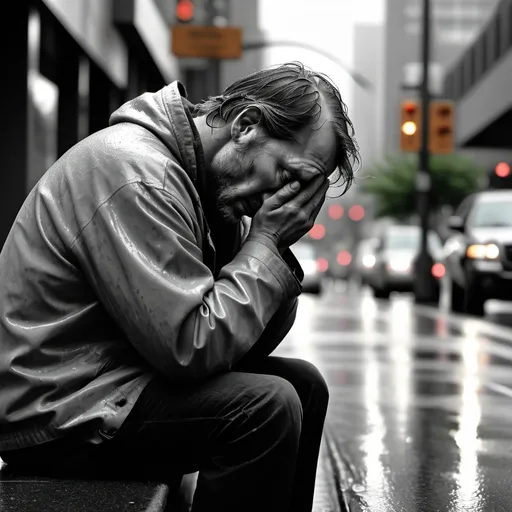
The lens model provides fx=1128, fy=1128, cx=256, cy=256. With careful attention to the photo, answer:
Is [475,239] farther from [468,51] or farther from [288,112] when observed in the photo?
[468,51]

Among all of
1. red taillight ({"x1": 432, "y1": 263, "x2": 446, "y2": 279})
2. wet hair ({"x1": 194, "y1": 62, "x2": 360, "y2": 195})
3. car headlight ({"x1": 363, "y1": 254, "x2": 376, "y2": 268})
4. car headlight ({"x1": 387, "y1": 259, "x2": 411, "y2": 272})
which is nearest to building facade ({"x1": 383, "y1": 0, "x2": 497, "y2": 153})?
car headlight ({"x1": 363, "y1": 254, "x2": 376, "y2": 268})

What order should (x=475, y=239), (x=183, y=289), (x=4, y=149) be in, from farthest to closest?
(x=475, y=239), (x=4, y=149), (x=183, y=289)

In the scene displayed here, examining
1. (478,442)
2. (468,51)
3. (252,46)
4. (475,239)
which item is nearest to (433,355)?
(478,442)

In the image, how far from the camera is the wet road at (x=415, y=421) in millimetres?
4090

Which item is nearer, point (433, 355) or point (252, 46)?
point (433, 355)

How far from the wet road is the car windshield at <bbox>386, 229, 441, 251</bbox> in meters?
15.8

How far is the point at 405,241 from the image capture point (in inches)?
1112

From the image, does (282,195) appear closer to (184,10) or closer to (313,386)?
(313,386)

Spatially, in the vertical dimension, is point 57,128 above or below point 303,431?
below

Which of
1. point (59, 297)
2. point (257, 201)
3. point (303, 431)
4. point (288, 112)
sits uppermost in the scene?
point (288, 112)

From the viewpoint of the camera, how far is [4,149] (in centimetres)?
1144

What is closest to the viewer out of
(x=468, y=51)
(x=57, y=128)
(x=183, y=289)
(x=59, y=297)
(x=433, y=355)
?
(x=183, y=289)

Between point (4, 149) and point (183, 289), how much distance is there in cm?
936

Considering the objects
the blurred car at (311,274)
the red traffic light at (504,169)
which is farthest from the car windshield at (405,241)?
the red traffic light at (504,169)
